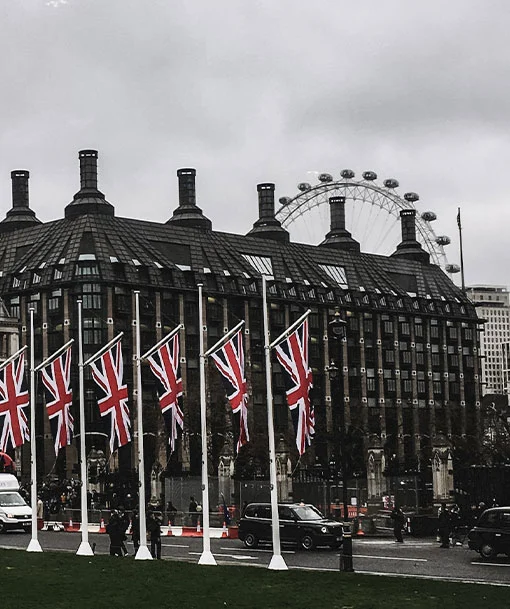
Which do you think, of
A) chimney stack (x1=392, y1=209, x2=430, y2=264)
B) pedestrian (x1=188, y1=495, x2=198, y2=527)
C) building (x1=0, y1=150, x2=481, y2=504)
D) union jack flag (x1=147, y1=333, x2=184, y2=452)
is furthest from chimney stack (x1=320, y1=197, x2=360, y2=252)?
union jack flag (x1=147, y1=333, x2=184, y2=452)

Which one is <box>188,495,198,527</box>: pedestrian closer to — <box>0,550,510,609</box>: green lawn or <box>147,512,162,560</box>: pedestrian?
<box>147,512,162,560</box>: pedestrian

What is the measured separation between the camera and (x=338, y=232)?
185m

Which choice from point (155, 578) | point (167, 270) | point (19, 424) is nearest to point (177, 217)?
point (167, 270)

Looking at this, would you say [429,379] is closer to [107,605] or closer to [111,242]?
[111,242]

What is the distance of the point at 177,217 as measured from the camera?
16262 centimetres

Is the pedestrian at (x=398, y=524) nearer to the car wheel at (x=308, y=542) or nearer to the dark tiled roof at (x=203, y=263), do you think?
the car wheel at (x=308, y=542)

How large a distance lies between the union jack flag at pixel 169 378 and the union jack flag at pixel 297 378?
232 inches

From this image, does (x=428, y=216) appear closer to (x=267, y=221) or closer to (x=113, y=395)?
(x=267, y=221)

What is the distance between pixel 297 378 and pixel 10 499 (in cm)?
2859

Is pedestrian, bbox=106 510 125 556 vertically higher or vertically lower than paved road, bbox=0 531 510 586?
higher

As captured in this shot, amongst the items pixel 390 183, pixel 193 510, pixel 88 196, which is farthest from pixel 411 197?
pixel 193 510

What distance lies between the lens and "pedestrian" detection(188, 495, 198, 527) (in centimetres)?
7150

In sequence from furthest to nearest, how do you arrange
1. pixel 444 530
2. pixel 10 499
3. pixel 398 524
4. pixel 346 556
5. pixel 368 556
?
pixel 10 499 → pixel 398 524 → pixel 444 530 → pixel 368 556 → pixel 346 556

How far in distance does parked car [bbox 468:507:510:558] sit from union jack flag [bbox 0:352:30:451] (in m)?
17.9
